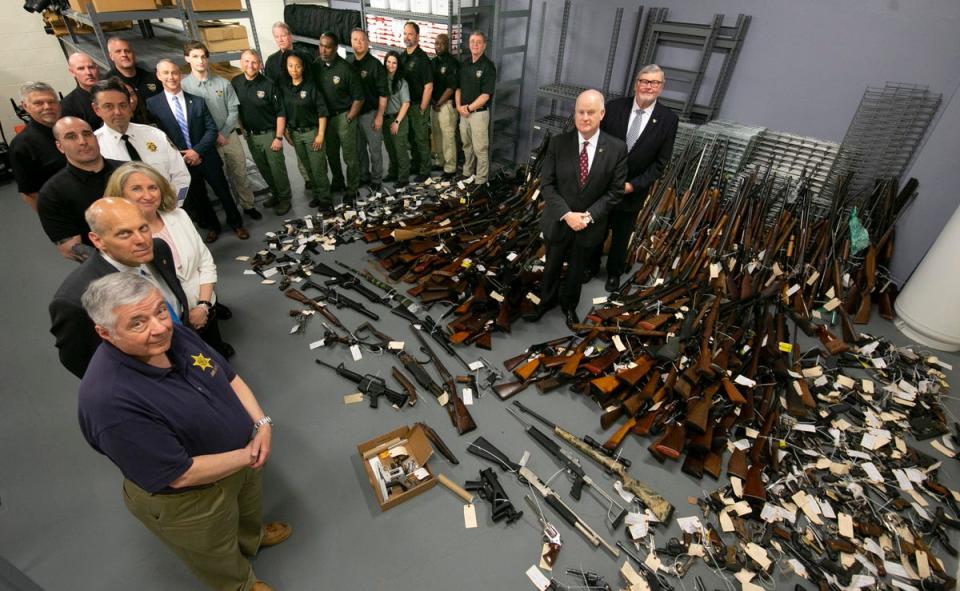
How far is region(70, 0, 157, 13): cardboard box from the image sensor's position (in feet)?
14.7

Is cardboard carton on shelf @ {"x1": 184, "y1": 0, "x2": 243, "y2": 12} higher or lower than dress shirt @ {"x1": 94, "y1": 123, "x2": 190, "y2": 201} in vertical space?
higher

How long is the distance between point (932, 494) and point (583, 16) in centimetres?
637

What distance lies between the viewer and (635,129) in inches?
147

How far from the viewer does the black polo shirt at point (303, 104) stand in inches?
199

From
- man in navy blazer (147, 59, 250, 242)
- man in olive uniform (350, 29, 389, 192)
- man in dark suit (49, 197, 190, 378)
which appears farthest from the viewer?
man in olive uniform (350, 29, 389, 192)

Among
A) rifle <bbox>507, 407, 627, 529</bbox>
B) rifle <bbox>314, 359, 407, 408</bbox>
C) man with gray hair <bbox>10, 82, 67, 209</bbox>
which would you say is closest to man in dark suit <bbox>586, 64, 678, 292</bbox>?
rifle <bbox>507, 407, 627, 529</bbox>

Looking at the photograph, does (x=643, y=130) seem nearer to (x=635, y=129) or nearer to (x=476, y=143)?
(x=635, y=129)

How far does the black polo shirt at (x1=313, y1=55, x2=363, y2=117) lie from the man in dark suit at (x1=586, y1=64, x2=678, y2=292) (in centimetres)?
337

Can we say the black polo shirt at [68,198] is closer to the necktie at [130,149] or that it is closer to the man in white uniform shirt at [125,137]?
the man in white uniform shirt at [125,137]

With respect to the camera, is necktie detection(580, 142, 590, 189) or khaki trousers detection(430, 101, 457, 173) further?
khaki trousers detection(430, 101, 457, 173)

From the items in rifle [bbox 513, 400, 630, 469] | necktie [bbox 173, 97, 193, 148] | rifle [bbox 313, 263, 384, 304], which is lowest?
rifle [bbox 513, 400, 630, 469]

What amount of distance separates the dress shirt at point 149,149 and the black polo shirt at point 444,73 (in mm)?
3614

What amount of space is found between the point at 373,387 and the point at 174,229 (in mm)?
1700

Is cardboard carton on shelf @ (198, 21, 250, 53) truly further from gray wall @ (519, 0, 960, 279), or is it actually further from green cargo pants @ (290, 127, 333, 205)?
gray wall @ (519, 0, 960, 279)
